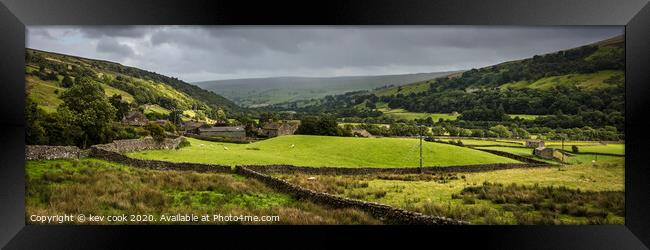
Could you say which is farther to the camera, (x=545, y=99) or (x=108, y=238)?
(x=545, y=99)

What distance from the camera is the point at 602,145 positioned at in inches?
293

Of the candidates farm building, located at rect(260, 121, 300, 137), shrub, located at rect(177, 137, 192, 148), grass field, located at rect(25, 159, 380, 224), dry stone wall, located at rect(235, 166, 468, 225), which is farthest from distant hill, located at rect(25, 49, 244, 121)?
dry stone wall, located at rect(235, 166, 468, 225)

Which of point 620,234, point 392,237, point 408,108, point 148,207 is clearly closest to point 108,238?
point 148,207

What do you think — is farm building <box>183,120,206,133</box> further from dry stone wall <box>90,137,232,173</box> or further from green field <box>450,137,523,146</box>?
green field <box>450,137,523,146</box>

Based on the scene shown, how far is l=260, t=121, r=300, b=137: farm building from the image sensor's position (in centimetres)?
873

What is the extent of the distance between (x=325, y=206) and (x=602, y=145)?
4.66 m

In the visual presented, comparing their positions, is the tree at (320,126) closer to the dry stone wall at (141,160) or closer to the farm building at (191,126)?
the dry stone wall at (141,160)

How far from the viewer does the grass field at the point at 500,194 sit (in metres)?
7.39

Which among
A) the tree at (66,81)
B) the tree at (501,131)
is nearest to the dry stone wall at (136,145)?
the tree at (66,81)

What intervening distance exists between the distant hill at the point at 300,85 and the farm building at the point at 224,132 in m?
0.74

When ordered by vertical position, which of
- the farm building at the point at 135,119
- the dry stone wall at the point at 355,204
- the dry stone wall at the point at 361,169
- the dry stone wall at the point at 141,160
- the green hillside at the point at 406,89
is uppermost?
the green hillside at the point at 406,89

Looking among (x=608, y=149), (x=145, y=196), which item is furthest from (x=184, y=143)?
(x=608, y=149)

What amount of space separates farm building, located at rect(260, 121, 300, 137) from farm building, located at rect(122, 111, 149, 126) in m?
2.19

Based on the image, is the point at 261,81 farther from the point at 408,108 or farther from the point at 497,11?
the point at 497,11
